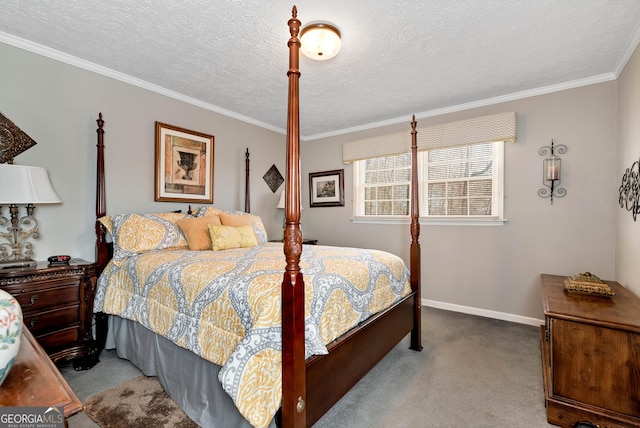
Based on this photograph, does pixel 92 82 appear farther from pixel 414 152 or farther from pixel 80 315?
pixel 414 152

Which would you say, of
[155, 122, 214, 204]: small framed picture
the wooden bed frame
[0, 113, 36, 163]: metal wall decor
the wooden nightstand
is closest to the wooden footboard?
the wooden bed frame

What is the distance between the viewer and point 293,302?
1.30 meters

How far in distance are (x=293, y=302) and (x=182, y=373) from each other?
1.06 m

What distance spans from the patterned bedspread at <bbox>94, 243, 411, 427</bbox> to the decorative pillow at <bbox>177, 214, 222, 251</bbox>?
9.7 inches

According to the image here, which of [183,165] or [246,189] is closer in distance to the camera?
[183,165]

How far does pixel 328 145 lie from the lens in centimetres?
472

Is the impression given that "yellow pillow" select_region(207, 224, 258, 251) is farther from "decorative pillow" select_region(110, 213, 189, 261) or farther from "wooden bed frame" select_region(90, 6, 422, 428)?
"wooden bed frame" select_region(90, 6, 422, 428)

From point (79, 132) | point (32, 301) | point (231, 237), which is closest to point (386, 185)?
point (231, 237)

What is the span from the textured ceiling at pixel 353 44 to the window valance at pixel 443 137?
11.0 inches

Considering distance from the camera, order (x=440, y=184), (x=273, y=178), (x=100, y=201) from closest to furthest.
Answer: (x=100, y=201)
(x=440, y=184)
(x=273, y=178)

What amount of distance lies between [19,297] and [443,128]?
4145mm

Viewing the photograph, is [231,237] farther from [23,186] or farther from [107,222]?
[23,186]

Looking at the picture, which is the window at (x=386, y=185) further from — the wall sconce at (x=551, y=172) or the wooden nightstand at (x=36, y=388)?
the wooden nightstand at (x=36, y=388)

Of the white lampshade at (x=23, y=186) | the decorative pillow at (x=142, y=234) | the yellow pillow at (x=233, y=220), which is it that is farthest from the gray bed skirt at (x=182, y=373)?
the yellow pillow at (x=233, y=220)
